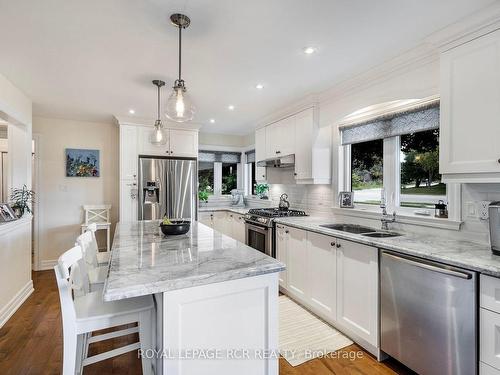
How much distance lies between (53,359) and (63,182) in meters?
3.15

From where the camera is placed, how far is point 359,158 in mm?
3197

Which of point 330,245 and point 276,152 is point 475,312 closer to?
point 330,245

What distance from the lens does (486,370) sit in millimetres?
1445

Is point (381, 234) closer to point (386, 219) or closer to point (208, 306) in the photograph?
point (386, 219)

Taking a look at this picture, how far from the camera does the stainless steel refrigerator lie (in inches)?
170

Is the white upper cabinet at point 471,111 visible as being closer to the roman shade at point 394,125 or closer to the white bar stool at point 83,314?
the roman shade at point 394,125

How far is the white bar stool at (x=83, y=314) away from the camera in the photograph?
1.34 meters

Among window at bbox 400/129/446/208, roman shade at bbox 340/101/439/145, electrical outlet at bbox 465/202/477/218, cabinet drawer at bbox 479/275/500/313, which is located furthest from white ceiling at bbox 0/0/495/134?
cabinet drawer at bbox 479/275/500/313

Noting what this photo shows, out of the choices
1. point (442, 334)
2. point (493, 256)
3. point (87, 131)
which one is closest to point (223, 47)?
point (493, 256)

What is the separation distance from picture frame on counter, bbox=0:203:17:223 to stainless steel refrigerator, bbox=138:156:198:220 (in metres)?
1.60

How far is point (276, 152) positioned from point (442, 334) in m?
2.87

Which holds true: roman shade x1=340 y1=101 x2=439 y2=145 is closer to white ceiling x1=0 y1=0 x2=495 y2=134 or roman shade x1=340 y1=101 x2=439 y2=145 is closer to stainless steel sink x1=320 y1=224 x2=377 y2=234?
white ceiling x1=0 y1=0 x2=495 y2=134

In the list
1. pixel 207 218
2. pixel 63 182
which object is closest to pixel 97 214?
pixel 63 182

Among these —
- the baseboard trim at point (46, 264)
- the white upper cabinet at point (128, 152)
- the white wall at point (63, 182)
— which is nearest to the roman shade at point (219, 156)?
the white upper cabinet at point (128, 152)
